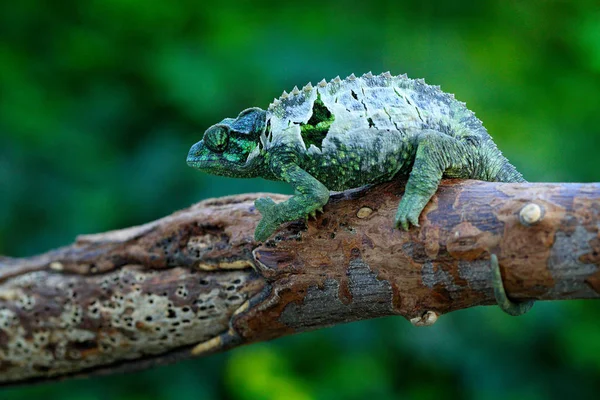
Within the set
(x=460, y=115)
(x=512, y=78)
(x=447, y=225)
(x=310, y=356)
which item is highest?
(x=512, y=78)

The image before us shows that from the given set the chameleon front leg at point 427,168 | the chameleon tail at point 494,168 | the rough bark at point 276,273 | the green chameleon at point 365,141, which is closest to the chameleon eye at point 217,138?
the green chameleon at point 365,141

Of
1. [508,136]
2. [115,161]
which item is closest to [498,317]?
[508,136]

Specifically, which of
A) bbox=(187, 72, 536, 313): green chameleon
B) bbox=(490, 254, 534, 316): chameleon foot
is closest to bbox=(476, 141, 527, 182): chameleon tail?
bbox=(187, 72, 536, 313): green chameleon

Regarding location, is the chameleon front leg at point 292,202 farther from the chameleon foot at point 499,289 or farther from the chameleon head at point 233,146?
the chameleon foot at point 499,289

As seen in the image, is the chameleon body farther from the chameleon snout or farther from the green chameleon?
the chameleon snout

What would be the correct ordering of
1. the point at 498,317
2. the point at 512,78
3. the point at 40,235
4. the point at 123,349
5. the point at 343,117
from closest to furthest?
the point at 343,117 → the point at 123,349 → the point at 498,317 → the point at 40,235 → the point at 512,78

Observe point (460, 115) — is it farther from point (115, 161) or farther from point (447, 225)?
point (115, 161)
